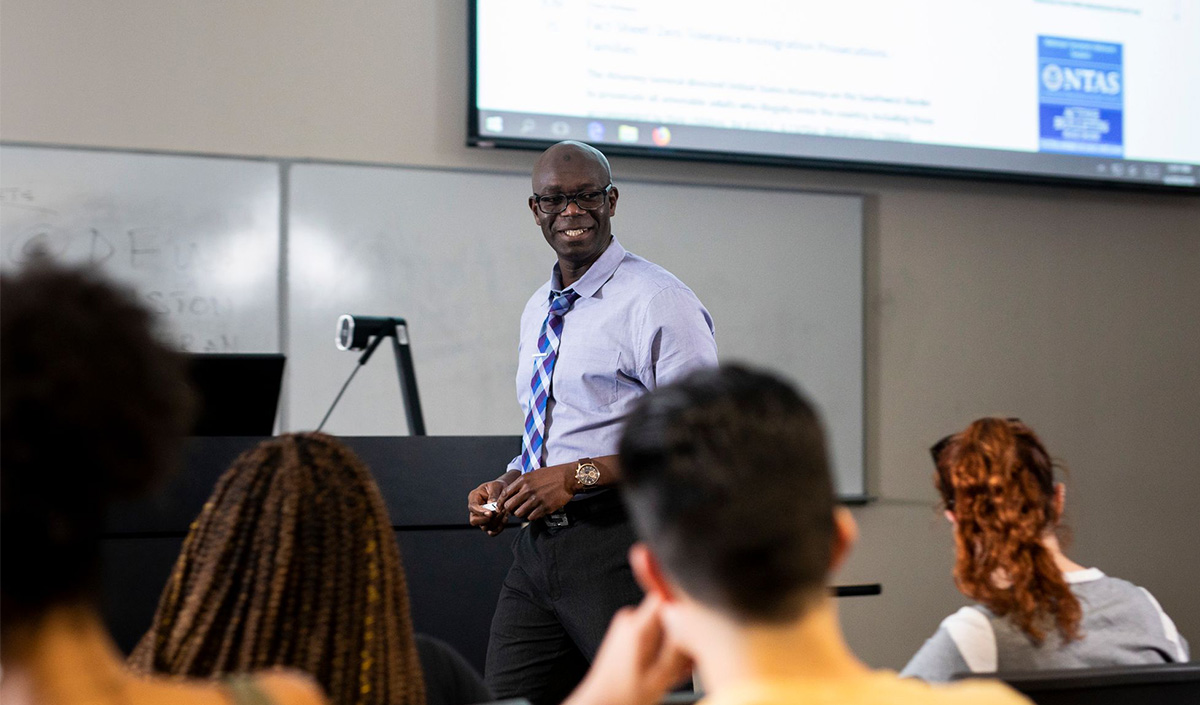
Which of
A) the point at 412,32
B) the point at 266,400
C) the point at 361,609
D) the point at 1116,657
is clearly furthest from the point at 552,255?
the point at 361,609

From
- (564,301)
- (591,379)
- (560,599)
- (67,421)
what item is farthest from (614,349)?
(67,421)

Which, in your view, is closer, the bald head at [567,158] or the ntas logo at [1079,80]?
the bald head at [567,158]

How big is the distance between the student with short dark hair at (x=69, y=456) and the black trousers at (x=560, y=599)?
53.1 inches

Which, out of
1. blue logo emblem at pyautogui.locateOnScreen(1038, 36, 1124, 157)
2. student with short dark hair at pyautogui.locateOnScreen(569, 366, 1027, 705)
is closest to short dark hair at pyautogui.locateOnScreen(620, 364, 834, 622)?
student with short dark hair at pyautogui.locateOnScreen(569, 366, 1027, 705)

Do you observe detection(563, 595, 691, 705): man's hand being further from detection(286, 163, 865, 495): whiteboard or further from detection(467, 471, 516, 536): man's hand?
detection(286, 163, 865, 495): whiteboard

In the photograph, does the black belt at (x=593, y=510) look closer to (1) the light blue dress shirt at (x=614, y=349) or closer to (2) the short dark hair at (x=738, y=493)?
(1) the light blue dress shirt at (x=614, y=349)

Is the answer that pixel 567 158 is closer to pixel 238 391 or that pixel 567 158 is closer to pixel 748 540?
pixel 238 391

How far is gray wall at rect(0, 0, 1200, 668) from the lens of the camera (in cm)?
333

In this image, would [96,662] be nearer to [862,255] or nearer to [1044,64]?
[862,255]

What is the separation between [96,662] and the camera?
625 millimetres

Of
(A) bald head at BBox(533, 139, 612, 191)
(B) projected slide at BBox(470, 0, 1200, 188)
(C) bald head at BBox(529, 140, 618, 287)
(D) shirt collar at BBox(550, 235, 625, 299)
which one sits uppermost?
(B) projected slide at BBox(470, 0, 1200, 188)

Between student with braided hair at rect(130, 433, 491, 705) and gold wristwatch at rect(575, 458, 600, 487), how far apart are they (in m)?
1.08

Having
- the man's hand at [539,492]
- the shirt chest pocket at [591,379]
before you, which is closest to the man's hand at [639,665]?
the man's hand at [539,492]

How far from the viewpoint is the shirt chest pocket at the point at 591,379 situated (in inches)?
81.4
